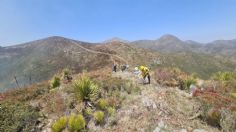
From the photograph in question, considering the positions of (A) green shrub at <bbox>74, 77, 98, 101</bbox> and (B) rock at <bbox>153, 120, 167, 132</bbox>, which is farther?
(A) green shrub at <bbox>74, 77, 98, 101</bbox>

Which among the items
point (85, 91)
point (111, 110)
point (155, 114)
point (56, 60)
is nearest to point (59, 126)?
point (111, 110)

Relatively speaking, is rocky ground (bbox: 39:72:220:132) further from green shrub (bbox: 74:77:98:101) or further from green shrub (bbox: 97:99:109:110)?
green shrub (bbox: 74:77:98:101)

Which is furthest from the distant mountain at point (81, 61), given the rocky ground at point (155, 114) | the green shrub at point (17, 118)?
the rocky ground at point (155, 114)

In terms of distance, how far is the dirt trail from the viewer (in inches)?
415

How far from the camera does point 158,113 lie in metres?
11.5

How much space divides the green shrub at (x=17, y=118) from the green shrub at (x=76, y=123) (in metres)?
2.59

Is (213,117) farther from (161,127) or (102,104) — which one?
(102,104)

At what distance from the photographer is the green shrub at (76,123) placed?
11.1 meters

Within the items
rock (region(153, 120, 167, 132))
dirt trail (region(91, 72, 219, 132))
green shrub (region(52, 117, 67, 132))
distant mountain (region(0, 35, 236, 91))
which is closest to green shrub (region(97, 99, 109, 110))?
dirt trail (region(91, 72, 219, 132))

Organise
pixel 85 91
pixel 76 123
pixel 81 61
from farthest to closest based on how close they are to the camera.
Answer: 1. pixel 81 61
2. pixel 85 91
3. pixel 76 123

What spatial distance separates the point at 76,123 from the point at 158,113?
378 cm

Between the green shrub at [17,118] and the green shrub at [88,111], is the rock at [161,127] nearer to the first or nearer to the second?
the green shrub at [88,111]

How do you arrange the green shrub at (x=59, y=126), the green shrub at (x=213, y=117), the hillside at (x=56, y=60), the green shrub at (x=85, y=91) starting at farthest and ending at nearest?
the hillside at (x=56, y=60), the green shrub at (x=85, y=91), the green shrub at (x=59, y=126), the green shrub at (x=213, y=117)

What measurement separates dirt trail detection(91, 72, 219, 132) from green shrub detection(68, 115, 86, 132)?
699 mm
